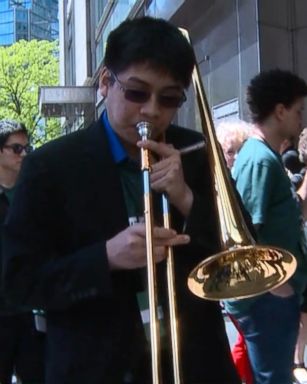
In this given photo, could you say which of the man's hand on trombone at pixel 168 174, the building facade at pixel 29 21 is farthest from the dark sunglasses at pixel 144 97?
the building facade at pixel 29 21

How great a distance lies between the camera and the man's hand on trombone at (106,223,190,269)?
1.79 meters

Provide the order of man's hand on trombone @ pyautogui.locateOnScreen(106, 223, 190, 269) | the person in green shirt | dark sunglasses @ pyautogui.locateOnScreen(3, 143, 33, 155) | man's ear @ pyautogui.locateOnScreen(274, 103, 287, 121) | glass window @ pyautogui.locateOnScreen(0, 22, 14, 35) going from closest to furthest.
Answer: man's hand on trombone @ pyautogui.locateOnScreen(106, 223, 190, 269), the person in green shirt, man's ear @ pyautogui.locateOnScreen(274, 103, 287, 121), dark sunglasses @ pyautogui.locateOnScreen(3, 143, 33, 155), glass window @ pyautogui.locateOnScreen(0, 22, 14, 35)

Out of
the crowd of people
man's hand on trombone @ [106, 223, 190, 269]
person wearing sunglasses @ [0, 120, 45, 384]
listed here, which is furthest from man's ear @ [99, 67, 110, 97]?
person wearing sunglasses @ [0, 120, 45, 384]

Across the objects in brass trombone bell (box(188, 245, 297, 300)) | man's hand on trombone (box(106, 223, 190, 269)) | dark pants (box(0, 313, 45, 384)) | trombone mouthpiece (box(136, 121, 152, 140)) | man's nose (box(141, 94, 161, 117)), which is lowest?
dark pants (box(0, 313, 45, 384))

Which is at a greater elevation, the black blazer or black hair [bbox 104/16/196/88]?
black hair [bbox 104/16/196/88]

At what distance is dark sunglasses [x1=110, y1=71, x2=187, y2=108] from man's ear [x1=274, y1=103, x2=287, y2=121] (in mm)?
2085

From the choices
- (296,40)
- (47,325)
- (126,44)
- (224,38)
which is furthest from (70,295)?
(224,38)

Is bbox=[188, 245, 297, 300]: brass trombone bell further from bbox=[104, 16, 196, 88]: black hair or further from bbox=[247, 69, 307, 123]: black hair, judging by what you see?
bbox=[247, 69, 307, 123]: black hair

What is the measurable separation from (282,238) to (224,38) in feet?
20.5

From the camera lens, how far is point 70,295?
6.02 feet

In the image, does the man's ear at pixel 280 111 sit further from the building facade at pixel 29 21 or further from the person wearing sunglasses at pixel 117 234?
the building facade at pixel 29 21

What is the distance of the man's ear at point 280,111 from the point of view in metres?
4.04

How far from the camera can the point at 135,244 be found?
5.83 feet

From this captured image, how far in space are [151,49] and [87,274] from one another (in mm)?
569
